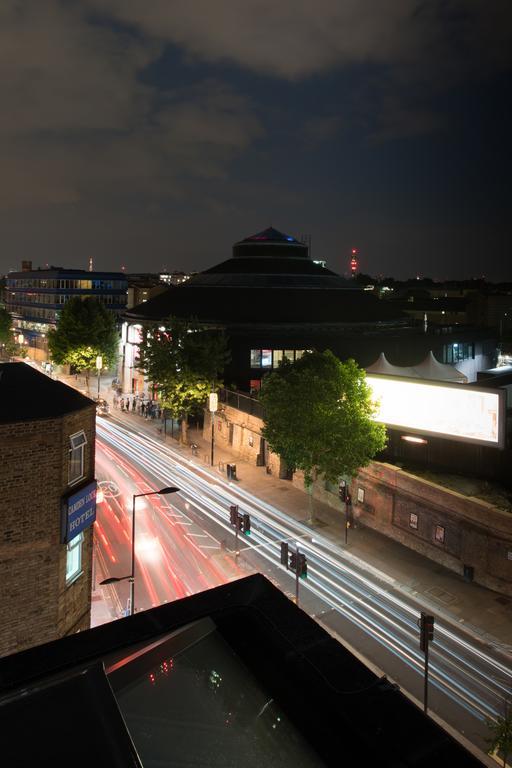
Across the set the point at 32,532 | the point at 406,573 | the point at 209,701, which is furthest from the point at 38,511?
the point at 406,573

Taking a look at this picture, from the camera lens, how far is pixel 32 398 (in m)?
18.9

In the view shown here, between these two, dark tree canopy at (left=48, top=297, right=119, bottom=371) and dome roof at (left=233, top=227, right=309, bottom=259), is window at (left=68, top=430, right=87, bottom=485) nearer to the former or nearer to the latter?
dark tree canopy at (left=48, top=297, right=119, bottom=371)

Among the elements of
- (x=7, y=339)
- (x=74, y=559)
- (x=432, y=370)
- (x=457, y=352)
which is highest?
(x=7, y=339)

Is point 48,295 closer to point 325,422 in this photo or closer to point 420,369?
point 420,369

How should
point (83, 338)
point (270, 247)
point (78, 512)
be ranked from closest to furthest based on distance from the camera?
point (78, 512) < point (83, 338) < point (270, 247)

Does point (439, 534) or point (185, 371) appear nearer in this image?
point (439, 534)

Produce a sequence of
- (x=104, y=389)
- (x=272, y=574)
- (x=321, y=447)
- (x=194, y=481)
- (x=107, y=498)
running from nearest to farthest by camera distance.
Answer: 1. (x=272, y=574)
2. (x=321, y=447)
3. (x=107, y=498)
4. (x=194, y=481)
5. (x=104, y=389)

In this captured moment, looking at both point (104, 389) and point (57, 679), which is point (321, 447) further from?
point (104, 389)

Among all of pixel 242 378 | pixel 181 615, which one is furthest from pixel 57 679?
pixel 242 378

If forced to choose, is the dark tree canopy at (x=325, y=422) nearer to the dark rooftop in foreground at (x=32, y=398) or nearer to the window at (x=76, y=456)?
the window at (x=76, y=456)

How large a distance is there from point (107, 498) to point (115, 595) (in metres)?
12.2

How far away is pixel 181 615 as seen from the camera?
331 inches

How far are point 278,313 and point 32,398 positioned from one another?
54.9 m

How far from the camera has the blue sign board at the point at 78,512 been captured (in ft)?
61.0
